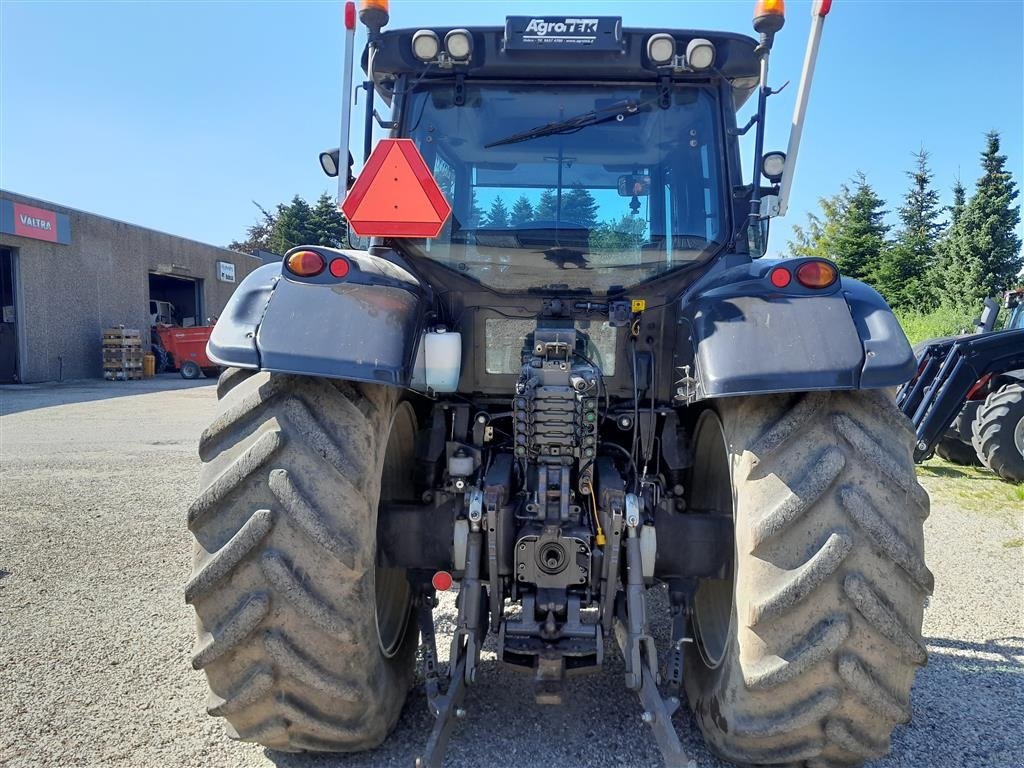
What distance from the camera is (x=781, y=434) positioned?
7.04ft

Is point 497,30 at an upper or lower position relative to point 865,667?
upper

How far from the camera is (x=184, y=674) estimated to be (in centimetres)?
312

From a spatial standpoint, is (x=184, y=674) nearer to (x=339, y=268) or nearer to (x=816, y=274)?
(x=339, y=268)

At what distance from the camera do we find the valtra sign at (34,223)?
62.0ft

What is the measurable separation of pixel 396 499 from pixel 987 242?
119 ft

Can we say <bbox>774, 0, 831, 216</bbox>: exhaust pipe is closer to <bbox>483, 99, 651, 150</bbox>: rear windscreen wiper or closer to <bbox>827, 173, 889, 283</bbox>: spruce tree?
<bbox>483, 99, 651, 150</bbox>: rear windscreen wiper

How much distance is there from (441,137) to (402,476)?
1.43 meters

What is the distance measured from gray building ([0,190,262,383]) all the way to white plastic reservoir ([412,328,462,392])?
2119 cm

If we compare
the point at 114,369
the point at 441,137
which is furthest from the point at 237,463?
the point at 114,369

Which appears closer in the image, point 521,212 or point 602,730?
point 602,730

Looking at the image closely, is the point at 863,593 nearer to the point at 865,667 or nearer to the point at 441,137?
the point at 865,667

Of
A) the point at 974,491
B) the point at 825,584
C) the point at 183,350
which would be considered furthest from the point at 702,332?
the point at 183,350

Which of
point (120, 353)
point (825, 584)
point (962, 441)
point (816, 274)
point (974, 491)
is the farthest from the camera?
point (120, 353)

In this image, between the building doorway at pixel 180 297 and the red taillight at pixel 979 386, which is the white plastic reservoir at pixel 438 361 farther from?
the building doorway at pixel 180 297
